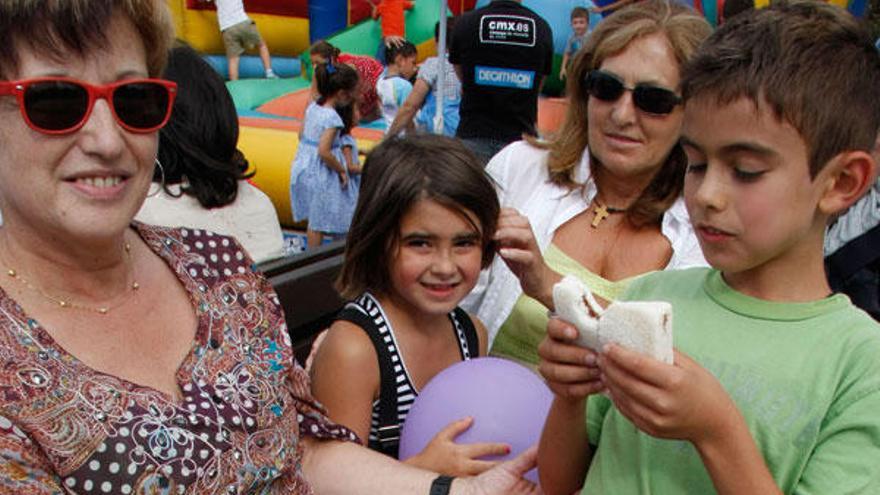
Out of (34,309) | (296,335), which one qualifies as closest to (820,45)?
Answer: (34,309)

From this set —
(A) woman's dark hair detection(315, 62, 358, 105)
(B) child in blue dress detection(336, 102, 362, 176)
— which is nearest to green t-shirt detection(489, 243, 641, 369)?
(B) child in blue dress detection(336, 102, 362, 176)

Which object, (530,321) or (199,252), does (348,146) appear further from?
(199,252)

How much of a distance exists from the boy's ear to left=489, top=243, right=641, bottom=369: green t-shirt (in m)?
0.95

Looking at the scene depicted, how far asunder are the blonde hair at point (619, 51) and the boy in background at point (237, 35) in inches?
330

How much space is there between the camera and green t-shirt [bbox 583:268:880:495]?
107cm

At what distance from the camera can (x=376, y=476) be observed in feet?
5.58

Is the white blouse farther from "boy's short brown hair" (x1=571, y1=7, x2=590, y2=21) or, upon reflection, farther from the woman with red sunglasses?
"boy's short brown hair" (x1=571, y1=7, x2=590, y2=21)

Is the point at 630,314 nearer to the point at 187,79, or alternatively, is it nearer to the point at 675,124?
the point at 675,124

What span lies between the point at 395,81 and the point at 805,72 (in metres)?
7.02

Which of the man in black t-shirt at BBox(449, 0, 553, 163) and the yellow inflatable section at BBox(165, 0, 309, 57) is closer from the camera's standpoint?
the man in black t-shirt at BBox(449, 0, 553, 163)

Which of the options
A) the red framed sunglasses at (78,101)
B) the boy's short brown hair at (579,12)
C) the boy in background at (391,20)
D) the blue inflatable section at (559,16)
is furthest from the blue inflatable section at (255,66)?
the red framed sunglasses at (78,101)

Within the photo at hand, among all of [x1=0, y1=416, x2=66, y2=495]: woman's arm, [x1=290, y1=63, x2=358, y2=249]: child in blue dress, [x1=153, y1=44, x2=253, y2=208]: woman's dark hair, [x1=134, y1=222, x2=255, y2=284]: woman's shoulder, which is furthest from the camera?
[x1=290, y1=63, x2=358, y2=249]: child in blue dress

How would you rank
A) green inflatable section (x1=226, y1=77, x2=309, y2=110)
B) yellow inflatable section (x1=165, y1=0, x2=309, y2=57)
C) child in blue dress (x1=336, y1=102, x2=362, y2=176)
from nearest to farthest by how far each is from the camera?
child in blue dress (x1=336, y1=102, x2=362, y2=176) → green inflatable section (x1=226, y1=77, x2=309, y2=110) → yellow inflatable section (x1=165, y1=0, x2=309, y2=57)

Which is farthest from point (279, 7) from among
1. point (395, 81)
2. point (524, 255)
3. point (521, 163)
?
point (524, 255)
